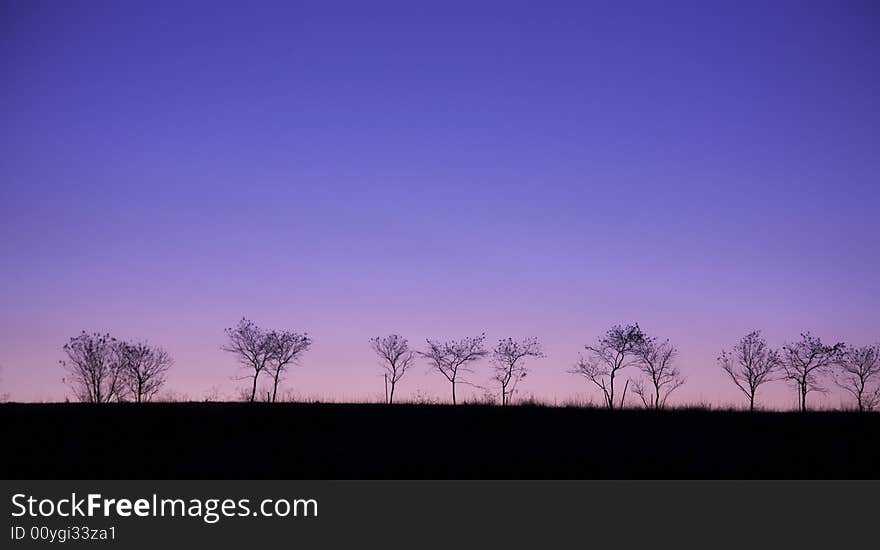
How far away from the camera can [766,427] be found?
4000 centimetres

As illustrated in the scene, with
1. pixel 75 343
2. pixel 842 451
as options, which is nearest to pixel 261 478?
pixel 842 451

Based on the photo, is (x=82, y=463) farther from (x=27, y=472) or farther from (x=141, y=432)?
(x=141, y=432)

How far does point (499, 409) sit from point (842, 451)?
18.9 m

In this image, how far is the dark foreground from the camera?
96.1ft

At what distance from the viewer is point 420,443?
33.5 meters

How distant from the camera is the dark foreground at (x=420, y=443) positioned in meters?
29.3

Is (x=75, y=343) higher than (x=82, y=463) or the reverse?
higher

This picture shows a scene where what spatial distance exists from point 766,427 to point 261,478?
91.0 ft
